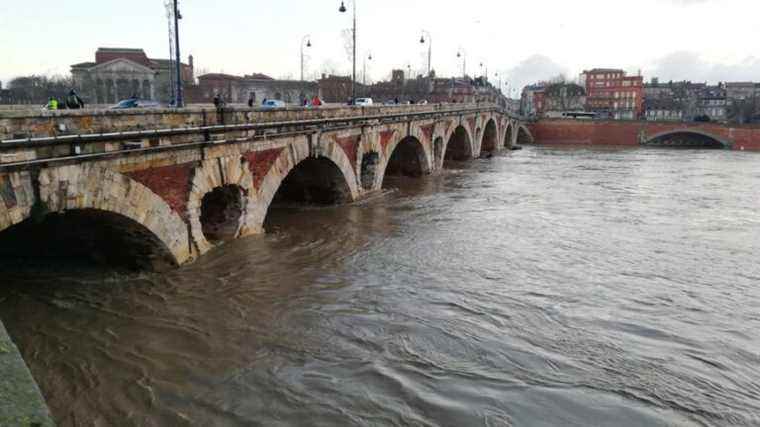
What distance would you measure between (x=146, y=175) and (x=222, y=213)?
3.76 metres

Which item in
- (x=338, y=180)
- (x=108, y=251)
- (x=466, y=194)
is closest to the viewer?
(x=108, y=251)

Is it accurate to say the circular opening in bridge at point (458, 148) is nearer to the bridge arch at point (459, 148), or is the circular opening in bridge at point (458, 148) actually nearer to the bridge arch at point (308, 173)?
the bridge arch at point (459, 148)

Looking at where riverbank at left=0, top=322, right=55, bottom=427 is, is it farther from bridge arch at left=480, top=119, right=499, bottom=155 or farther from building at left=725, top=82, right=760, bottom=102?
building at left=725, top=82, right=760, bottom=102

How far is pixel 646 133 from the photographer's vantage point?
70.2 meters

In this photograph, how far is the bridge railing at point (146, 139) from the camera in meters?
9.01

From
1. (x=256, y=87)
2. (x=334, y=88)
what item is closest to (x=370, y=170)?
(x=256, y=87)

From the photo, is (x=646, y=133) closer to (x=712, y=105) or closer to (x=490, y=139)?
(x=490, y=139)

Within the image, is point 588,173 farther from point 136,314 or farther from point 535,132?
point 535,132

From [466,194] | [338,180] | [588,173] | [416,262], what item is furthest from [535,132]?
[416,262]

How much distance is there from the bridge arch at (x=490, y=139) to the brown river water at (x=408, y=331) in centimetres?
3909

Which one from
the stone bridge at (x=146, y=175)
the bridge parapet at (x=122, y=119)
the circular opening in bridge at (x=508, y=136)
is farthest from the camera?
the circular opening in bridge at (x=508, y=136)

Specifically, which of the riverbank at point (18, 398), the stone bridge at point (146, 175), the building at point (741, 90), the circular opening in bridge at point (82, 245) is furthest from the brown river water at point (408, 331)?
the building at point (741, 90)

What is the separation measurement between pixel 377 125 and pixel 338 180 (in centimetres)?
393

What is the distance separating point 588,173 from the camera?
1487 inches
